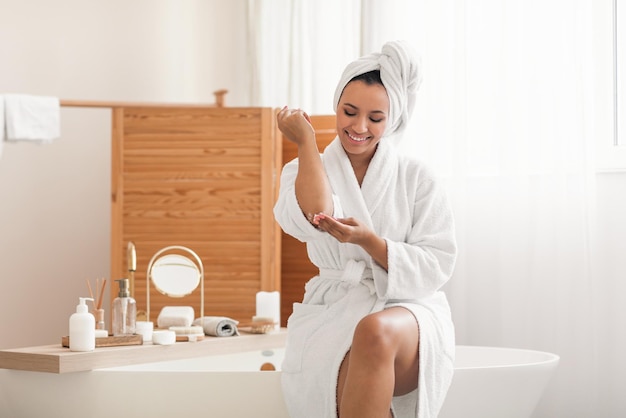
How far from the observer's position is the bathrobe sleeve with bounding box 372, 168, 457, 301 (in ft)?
6.09

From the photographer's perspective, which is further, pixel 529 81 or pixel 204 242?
pixel 204 242

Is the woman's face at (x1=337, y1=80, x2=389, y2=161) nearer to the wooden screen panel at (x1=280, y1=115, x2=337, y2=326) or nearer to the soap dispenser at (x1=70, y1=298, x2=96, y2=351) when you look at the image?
the soap dispenser at (x1=70, y1=298, x2=96, y2=351)

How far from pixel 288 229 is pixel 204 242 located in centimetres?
178

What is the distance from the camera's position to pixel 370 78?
199 cm

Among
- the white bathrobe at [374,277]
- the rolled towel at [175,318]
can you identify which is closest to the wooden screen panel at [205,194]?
the rolled towel at [175,318]

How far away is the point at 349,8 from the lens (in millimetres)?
3930

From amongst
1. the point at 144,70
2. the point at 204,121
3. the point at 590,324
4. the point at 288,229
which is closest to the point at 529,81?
the point at 590,324

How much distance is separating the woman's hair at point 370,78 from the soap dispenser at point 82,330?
3.70 feet

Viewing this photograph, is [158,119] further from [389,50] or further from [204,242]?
[389,50]

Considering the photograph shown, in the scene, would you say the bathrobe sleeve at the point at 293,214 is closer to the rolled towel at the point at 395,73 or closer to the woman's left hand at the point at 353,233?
the woman's left hand at the point at 353,233

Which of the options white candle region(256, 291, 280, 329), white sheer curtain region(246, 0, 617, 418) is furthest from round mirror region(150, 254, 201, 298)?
white sheer curtain region(246, 0, 617, 418)

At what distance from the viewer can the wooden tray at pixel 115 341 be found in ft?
8.79

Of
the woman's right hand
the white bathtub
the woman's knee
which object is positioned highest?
the woman's right hand

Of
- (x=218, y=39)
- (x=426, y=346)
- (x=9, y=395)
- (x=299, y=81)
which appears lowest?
(x=9, y=395)
